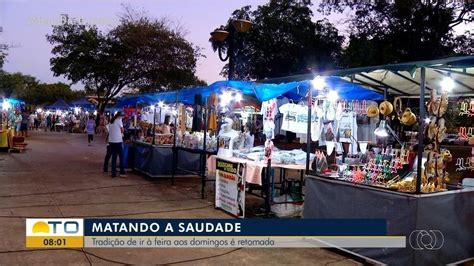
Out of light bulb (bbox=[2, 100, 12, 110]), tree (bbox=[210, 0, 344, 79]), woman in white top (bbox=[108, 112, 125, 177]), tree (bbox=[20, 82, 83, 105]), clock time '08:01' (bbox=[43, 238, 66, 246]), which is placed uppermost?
tree (bbox=[210, 0, 344, 79])

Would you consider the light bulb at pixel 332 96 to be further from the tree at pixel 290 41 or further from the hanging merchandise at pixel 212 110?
the tree at pixel 290 41

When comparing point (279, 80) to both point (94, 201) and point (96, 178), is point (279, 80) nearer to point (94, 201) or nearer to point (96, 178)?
point (94, 201)

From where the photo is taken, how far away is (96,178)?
416 inches

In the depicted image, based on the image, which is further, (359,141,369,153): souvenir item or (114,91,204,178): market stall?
(114,91,204,178): market stall

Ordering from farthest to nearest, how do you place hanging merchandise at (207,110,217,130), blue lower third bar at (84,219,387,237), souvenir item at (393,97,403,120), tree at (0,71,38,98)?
1. tree at (0,71,38,98)
2. hanging merchandise at (207,110,217,130)
3. souvenir item at (393,97,403,120)
4. blue lower third bar at (84,219,387,237)

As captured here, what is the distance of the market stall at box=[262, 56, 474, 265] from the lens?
15.3 feet

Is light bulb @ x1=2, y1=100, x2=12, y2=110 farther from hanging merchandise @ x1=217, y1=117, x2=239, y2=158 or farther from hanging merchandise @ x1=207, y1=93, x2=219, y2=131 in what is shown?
hanging merchandise @ x1=217, y1=117, x2=239, y2=158

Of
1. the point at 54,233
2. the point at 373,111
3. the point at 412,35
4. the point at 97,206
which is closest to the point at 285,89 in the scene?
the point at 373,111

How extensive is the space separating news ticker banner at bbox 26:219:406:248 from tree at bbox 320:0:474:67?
15.2 meters

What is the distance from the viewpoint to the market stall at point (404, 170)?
4.67 meters

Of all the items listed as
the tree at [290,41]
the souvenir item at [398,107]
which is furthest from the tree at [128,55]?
the souvenir item at [398,107]

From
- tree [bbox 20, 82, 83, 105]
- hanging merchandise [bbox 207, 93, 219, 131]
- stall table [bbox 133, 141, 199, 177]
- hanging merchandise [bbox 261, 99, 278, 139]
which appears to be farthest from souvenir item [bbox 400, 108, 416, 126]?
tree [bbox 20, 82, 83, 105]

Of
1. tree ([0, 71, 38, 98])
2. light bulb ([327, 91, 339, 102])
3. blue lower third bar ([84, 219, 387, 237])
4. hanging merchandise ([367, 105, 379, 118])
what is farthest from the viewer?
tree ([0, 71, 38, 98])

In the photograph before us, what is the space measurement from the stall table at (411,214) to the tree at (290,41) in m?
22.1
